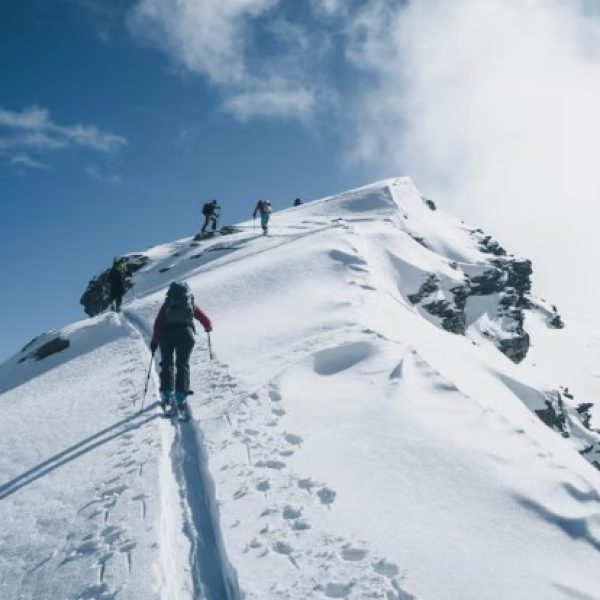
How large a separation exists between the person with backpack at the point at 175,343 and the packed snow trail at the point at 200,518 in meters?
0.73

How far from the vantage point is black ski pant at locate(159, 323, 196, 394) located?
11133 mm

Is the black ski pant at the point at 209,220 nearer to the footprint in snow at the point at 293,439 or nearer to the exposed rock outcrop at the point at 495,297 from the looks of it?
the exposed rock outcrop at the point at 495,297

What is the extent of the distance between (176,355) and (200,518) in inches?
172

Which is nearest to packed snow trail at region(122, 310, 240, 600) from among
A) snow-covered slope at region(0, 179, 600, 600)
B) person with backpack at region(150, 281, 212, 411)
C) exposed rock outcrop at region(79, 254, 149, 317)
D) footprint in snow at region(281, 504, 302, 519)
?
snow-covered slope at region(0, 179, 600, 600)

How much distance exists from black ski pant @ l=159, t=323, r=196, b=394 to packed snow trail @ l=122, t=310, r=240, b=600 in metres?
0.83

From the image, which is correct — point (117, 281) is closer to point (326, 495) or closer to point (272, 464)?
point (272, 464)

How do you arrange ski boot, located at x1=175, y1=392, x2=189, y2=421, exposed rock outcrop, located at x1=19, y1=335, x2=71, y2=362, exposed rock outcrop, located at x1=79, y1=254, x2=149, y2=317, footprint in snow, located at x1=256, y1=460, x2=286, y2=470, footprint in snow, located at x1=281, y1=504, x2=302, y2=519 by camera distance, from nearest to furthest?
1. footprint in snow, located at x1=281, y1=504, x2=302, y2=519
2. footprint in snow, located at x1=256, y1=460, x2=286, y2=470
3. ski boot, located at x1=175, y1=392, x2=189, y2=421
4. exposed rock outcrop, located at x1=19, y1=335, x2=71, y2=362
5. exposed rock outcrop, located at x1=79, y1=254, x2=149, y2=317

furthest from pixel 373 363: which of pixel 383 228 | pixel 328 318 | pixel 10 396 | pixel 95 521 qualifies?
pixel 383 228

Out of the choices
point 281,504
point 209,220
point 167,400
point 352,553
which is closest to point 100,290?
point 209,220

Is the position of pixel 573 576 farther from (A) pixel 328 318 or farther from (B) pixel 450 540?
(A) pixel 328 318

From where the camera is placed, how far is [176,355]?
439 inches

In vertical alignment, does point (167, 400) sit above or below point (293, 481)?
above

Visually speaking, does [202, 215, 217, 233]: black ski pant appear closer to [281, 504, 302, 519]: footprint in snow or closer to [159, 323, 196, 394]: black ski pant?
[159, 323, 196, 394]: black ski pant

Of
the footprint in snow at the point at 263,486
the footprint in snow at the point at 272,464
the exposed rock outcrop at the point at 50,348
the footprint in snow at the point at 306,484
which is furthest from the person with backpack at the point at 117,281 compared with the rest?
the footprint in snow at the point at 306,484
